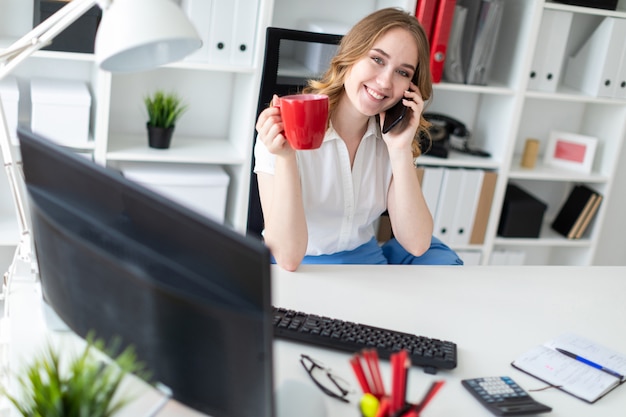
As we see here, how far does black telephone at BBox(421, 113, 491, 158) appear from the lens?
3330mm

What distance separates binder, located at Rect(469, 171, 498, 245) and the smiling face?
147 centimetres

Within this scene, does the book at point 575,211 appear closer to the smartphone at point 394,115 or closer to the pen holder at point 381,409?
the smartphone at point 394,115

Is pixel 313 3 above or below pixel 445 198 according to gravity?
above

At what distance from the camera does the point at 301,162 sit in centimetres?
199

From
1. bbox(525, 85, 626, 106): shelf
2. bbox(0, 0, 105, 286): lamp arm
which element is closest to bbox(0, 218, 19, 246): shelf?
bbox(0, 0, 105, 286): lamp arm

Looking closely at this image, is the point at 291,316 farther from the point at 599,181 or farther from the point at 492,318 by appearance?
the point at 599,181

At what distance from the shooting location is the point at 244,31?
290cm

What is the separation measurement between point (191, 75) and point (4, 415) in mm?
2009

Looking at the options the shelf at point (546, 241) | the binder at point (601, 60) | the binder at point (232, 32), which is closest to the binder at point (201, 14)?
the binder at point (232, 32)

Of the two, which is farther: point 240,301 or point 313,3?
point 313,3

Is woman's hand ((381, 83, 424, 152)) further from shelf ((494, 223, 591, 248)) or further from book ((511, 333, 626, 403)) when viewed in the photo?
shelf ((494, 223, 591, 248))

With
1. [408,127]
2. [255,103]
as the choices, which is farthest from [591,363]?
[255,103]

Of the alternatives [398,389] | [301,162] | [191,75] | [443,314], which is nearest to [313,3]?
[191,75]

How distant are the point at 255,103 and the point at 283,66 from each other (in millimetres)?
794
